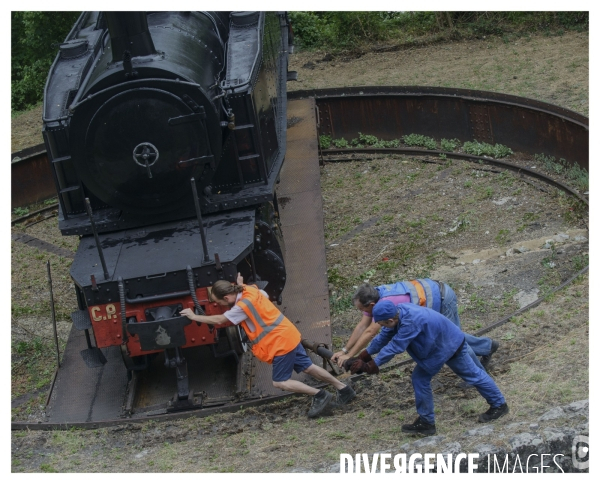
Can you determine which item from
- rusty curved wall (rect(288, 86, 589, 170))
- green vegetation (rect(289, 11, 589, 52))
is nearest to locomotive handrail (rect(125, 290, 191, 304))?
rusty curved wall (rect(288, 86, 589, 170))

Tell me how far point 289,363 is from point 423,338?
3.91 ft

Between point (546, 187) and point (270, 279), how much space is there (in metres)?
4.91

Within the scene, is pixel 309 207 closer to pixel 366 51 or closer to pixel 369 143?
pixel 369 143

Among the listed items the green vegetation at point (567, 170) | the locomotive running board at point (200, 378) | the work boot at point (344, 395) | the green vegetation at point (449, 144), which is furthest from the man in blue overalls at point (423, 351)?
the green vegetation at point (449, 144)

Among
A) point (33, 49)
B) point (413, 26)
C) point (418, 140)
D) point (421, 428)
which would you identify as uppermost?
point (33, 49)

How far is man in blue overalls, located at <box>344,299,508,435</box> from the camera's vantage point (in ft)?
18.6

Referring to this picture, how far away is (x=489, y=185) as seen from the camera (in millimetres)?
11375

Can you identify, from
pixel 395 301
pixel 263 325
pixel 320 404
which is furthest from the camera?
pixel 320 404

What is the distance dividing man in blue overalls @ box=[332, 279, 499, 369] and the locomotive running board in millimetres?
919

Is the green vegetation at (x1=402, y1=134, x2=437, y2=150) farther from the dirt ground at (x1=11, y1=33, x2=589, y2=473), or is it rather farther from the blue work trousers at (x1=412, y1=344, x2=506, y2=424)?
the blue work trousers at (x1=412, y1=344, x2=506, y2=424)

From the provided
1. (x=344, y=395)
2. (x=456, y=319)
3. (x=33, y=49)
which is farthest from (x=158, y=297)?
(x=33, y=49)

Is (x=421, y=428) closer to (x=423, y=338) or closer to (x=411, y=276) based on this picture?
(x=423, y=338)

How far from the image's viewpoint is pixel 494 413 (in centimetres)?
585

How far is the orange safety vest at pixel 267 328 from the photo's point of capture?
6.27 meters
